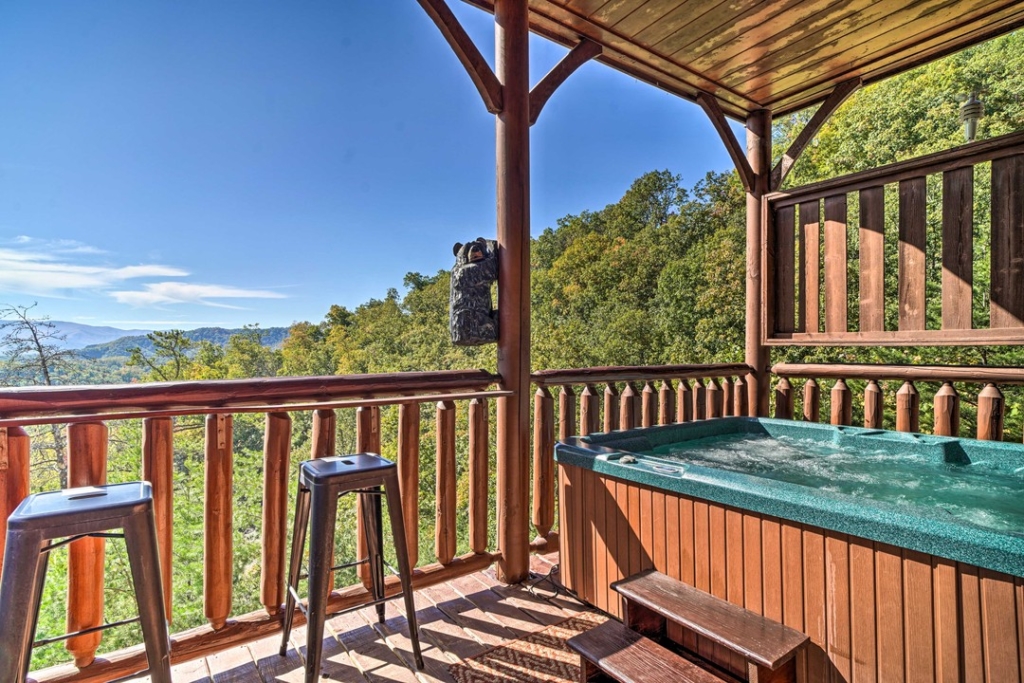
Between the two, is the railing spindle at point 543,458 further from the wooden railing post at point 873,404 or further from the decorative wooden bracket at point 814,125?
the decorative wooden bracket at point 814,125

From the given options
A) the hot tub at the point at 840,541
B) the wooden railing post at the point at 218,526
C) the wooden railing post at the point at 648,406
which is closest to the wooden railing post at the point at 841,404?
the hot tub at the point at 840,541

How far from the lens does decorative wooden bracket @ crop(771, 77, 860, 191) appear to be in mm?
3621

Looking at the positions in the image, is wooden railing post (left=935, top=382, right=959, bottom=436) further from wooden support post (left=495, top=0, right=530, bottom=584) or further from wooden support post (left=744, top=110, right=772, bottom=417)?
wooden support post (left=495, top=0, right=530, bottom=584)

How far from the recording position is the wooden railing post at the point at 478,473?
2.46 meters

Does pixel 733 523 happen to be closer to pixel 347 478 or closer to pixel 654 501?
pixel 654 501

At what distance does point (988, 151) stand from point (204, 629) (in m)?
4.27

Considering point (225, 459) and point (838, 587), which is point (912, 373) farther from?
point (225, 459)

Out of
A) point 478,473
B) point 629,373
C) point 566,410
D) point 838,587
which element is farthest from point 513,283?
point 838,587

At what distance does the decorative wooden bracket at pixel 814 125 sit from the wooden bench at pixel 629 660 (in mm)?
3482

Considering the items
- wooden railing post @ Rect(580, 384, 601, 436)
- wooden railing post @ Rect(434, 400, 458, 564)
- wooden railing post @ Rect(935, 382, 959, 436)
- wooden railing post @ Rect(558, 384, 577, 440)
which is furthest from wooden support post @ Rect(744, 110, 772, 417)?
wooden railing post @ Rect(434, 400, 458, 564)

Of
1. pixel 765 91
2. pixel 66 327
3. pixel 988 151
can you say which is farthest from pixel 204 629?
pixel 66 327

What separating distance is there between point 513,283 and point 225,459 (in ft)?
4.63

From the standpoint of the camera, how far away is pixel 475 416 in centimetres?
247

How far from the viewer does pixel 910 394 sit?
10.3 feet
